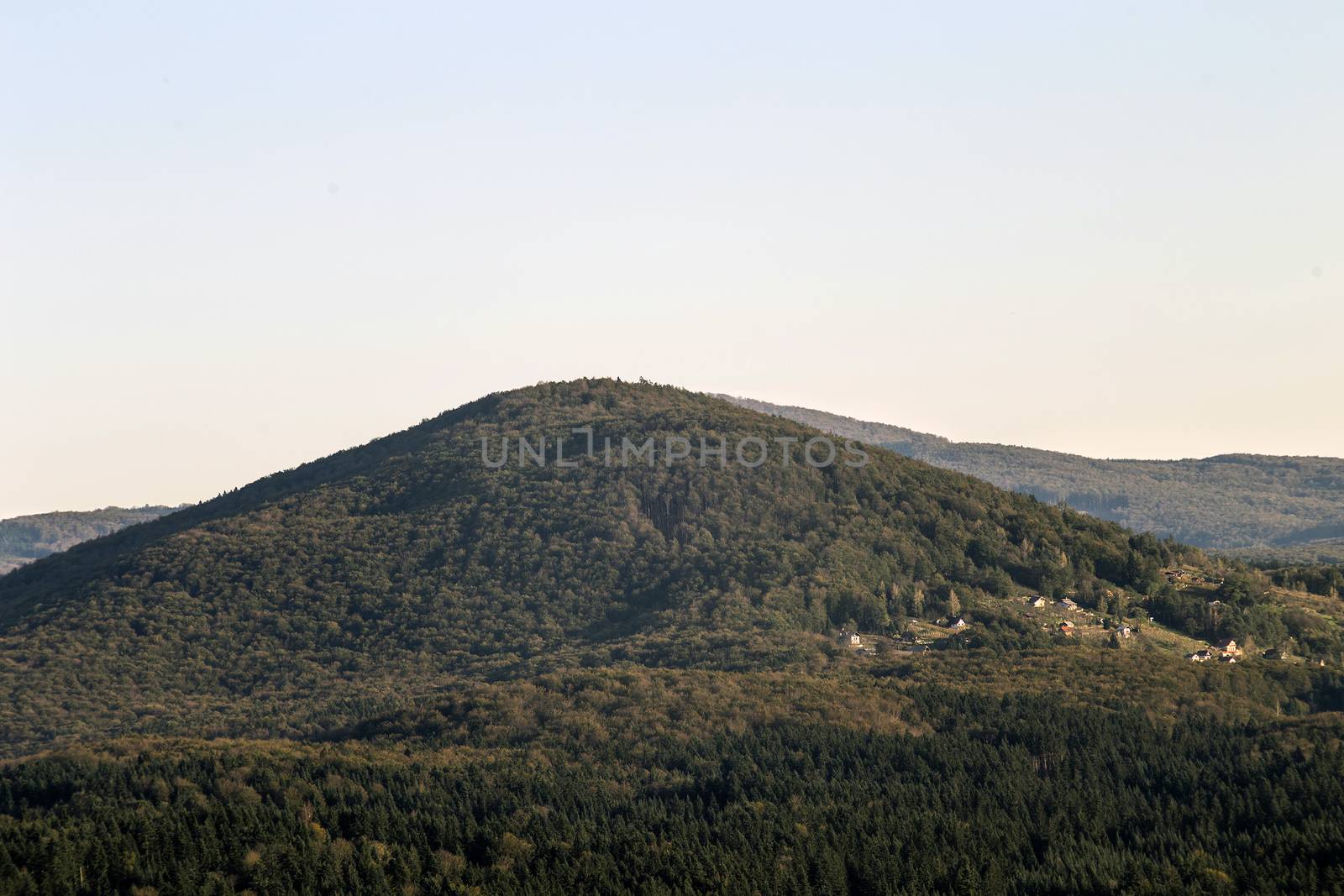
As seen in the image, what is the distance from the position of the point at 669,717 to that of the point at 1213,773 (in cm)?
5348

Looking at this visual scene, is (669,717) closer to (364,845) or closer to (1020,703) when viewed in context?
(1020,703)

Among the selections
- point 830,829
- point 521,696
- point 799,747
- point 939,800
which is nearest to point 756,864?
point 830,829

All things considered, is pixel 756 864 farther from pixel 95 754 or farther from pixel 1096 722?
pixel 95 754

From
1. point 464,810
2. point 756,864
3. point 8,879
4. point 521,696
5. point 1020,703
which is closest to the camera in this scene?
point 8,879

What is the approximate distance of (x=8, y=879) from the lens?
110 metres

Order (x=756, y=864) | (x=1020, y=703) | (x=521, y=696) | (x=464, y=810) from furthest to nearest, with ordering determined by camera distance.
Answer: (x=521, y=696) < (x=1020, y=703) < (x=464, y=810) < (x=756, y=864)

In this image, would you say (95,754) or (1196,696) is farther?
(1196,696)

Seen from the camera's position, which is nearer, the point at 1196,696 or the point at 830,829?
the point at 830,829

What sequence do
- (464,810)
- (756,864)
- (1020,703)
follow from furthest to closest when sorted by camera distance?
(1020,703) < (464,810) < (756,864)

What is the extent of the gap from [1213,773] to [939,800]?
75.8 feet

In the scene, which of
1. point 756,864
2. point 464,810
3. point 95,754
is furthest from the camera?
point 95,754

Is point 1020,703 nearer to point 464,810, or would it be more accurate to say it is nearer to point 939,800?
point 939,800

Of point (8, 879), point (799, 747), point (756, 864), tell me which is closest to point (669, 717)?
point (799, 747)

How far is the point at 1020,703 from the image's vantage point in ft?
543
